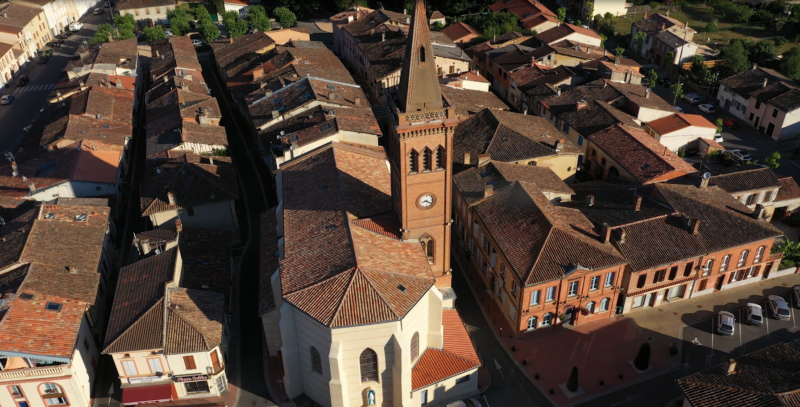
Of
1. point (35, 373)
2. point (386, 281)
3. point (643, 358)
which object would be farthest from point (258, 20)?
point (643, 358)

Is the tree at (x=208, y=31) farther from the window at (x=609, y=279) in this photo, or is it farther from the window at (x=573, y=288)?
the window at (x=609, y=279)

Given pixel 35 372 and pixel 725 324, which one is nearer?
pixel 35 372

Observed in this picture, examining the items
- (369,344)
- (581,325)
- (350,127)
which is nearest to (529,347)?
(581,325)

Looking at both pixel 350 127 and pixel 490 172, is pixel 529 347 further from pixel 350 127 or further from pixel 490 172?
pixel 350 127

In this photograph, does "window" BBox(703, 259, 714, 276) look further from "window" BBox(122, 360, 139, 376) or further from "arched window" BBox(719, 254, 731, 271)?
"window" BBox(122, 360, 139, 376)

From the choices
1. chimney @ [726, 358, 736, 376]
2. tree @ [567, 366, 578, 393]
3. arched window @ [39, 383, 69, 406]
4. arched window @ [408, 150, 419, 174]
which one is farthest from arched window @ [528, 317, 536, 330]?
arched window @ [39, 383, 69, 406]

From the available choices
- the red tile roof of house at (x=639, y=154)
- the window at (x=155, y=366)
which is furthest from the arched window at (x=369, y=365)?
the red tile roof of house at (x=639, y=154)

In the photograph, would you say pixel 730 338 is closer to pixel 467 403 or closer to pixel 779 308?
pixel 779 308

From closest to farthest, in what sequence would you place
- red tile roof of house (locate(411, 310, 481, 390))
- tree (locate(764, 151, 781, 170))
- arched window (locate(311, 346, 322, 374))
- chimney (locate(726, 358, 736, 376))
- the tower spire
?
the tower spire
chimney (locate(726, 358, 736, 376))
arched window (locate(311, 346, 322, 374))
red tile roof of house (locate(411, 310, 481, 390))
tree (locate(764, 151, 781, 170))
